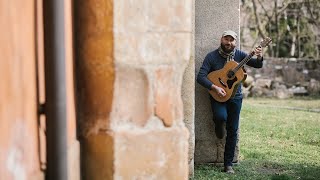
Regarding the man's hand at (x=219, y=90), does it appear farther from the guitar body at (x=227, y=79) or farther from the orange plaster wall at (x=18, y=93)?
the orange plaster wall at (x=18, y=93)

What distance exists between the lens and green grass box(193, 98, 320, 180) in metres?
Answer: 6.30

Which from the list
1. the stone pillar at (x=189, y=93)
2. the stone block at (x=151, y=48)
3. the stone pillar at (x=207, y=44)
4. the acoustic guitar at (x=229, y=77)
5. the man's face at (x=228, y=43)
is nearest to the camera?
the stone block at (x=151, y=48)

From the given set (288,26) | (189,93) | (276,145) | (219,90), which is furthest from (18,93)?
(288,26)

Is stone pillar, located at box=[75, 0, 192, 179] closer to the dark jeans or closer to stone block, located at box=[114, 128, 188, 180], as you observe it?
stone block, located at box=[114, 128, 188, 180]

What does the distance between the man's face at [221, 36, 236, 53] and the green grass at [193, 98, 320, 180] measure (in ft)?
4.33

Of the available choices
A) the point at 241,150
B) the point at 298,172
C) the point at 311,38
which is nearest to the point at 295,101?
the point at 311,38

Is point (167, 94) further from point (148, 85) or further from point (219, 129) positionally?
point (219, 129)

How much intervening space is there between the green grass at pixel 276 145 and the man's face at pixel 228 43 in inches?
51.9

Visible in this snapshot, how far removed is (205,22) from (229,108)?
0.98 meters

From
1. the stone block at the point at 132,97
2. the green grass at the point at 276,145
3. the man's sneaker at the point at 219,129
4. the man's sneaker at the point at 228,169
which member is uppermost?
the stone block at the point at 132,97

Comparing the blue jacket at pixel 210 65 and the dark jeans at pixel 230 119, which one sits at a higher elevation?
the blue jacket at pixel 210 65

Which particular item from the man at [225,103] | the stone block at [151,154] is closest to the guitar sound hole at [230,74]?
the man at [225,103]

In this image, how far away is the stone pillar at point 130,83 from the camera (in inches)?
95.5

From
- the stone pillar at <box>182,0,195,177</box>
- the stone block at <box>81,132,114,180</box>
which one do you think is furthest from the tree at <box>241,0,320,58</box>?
the stone block at <box>81,132,114,180</box>
